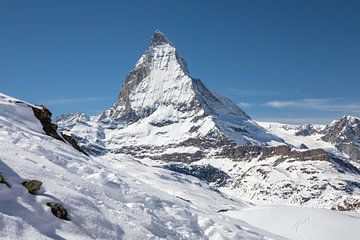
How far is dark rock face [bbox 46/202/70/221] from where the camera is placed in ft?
52.3

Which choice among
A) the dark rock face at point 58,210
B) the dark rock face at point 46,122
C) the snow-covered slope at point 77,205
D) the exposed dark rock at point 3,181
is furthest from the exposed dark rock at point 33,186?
the dark rock face at point 46,122

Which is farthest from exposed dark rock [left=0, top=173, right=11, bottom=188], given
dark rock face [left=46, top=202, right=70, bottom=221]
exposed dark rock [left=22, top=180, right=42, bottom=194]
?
dark rock face [left=46, top=202, right=70, bottom=221]

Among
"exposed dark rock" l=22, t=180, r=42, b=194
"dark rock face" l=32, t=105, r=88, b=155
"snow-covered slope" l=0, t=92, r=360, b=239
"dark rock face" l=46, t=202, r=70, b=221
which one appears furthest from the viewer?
"dark rock face" l=32, t=105, r=88, b=155

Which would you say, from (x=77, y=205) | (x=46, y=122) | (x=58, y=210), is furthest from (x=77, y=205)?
(x=46, y=122)

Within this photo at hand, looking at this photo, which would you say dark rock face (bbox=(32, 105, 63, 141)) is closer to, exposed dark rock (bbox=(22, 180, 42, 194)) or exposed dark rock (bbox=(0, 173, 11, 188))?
exposed dark rock (bbox=(22, 180, 42, 194))

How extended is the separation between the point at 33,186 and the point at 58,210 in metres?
1.40

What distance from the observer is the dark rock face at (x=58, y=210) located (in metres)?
15.9

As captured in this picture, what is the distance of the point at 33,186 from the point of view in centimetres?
1680

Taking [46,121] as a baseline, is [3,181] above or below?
below

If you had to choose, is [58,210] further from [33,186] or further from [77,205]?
[33,186]

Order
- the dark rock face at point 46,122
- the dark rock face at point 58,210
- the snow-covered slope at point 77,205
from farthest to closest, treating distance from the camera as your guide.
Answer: the dark rock face at point 46,122
the dark rock face at point 58,210
the snow-covered slope at point 77,205

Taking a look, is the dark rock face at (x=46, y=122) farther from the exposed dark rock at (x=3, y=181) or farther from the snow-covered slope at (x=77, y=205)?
the exposed dark rock at (x=3, y=181)

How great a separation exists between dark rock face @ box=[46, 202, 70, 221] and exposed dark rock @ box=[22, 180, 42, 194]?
871 millimetres

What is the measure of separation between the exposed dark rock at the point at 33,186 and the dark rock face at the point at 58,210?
34.3 inches
